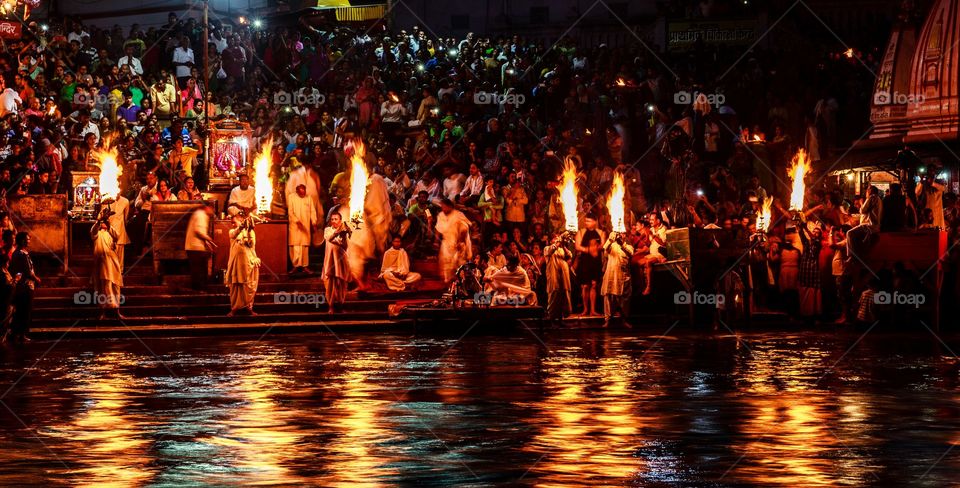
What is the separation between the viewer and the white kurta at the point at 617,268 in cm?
2317

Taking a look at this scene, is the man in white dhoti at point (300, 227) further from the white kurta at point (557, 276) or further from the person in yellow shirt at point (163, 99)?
the person in yellow shirt at point (163, 99)

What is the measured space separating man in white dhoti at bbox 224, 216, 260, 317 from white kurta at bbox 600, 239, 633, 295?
209 inches

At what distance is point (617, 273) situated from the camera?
76.1 ft

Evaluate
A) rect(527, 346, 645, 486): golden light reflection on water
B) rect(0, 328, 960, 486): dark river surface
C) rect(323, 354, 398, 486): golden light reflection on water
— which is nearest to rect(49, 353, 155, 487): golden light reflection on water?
rect(0, 328, 960, 486): dark river surface

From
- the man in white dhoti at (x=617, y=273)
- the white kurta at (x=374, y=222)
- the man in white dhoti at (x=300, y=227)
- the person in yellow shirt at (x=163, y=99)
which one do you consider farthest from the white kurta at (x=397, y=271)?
the person in yellow shirt at (x=163, y=99)

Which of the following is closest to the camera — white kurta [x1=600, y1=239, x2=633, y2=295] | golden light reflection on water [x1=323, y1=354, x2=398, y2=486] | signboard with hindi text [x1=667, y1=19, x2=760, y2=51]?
golden light reflection on water [x1=323, y1=354, x2=398, y2=486]

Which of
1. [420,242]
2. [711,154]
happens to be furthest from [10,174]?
[711,154]

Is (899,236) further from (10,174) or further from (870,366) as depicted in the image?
(10,174)

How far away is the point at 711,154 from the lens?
31.2 m

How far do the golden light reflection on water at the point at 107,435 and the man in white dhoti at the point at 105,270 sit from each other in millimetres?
6774

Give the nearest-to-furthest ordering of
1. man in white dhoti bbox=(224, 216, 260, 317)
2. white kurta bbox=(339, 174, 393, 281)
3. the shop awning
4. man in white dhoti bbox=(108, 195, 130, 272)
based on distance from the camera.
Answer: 1. man in white dhoti bbox=(224, 216, 260, 317)
2. man in white dhoti bbox=(108, 195, 130, 272)
3. white kurta bbox=(339, 174, 393, 281)
4. the shop awning

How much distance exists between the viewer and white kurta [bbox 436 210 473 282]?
82.0 ft

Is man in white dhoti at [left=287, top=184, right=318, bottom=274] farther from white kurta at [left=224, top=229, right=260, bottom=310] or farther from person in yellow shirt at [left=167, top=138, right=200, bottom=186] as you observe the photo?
person in yellow shirt at [left=167, top=138, right=200, bottom=186]

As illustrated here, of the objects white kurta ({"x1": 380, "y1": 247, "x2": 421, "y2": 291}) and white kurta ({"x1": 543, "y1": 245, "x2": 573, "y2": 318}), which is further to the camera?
white kurta ({"x1": 380, "y1": 247, "x2": 421, "y2": 291})
